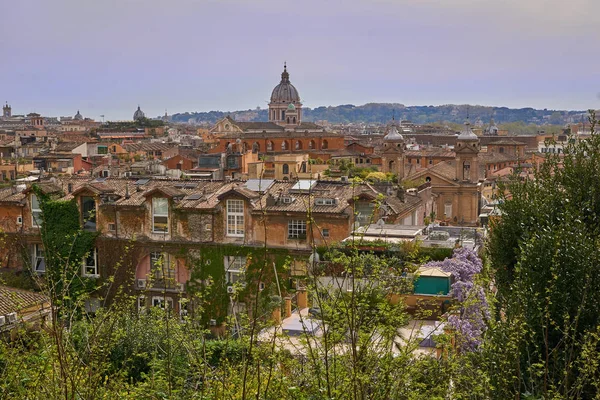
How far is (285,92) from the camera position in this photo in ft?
436

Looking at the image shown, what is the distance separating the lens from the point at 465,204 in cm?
4859

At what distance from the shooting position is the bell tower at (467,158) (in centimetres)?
4856

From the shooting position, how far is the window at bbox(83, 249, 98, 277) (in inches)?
985

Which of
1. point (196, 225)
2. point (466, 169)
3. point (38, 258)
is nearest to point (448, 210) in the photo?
point (466, 169)

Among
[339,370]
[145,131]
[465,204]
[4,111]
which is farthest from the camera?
[4,111]

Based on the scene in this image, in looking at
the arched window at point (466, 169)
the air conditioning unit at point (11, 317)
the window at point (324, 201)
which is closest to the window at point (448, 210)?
the arched window at point (466, 169)

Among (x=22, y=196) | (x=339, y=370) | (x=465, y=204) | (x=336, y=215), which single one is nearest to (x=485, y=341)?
(x=339, y=370)

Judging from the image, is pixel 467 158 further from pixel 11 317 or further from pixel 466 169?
pixel 11 317

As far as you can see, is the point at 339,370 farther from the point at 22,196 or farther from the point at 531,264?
the point at 22,196

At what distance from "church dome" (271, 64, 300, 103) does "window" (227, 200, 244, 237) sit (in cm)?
10971

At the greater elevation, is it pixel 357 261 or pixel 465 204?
pixel 357 261

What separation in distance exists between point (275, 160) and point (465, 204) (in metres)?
12.4

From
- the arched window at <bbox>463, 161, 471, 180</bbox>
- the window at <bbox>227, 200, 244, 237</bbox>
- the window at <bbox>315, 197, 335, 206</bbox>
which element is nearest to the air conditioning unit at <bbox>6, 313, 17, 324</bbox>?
the window at <bbox>227, 200, 244, 237</bbox>

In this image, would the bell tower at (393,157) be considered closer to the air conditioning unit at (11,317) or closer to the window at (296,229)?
the window at (296,229)
